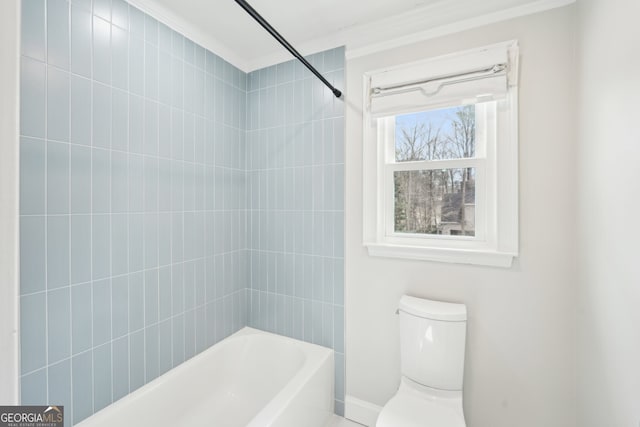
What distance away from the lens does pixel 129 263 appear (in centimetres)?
151

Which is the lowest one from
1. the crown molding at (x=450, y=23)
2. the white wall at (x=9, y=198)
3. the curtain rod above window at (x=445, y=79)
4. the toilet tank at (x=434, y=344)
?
the toilet tank at (x=434, y=344)

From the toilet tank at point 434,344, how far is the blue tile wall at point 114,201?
1.36 m

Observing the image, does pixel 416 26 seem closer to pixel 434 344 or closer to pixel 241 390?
pixel 434 344

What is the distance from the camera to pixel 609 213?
1.06 meters

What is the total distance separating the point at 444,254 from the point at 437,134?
76 centimetres

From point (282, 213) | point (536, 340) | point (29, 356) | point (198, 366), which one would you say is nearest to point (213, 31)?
point (282, 213)

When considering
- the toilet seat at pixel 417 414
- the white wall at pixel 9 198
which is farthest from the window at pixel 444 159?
the white wall at pixel 9 198

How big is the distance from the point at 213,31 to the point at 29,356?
6.72 ft

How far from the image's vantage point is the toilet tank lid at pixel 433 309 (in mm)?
1491

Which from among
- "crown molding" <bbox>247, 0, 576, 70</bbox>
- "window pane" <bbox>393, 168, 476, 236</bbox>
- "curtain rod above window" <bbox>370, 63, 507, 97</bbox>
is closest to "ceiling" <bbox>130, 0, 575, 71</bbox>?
"crown molding" <bbox>247, 0, 576, 70</bbox>

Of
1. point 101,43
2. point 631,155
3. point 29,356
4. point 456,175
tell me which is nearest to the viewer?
point 631,155

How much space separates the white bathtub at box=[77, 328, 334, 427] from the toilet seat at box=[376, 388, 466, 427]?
490 millimetres

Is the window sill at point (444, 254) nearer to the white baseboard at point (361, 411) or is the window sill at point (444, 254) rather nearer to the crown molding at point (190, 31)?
the white baseboard at point (361, 411)

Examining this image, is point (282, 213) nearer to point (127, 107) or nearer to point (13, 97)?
point (127, 107)
